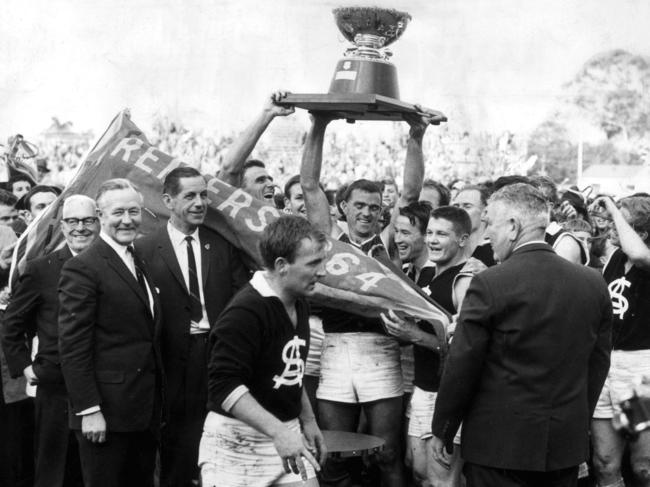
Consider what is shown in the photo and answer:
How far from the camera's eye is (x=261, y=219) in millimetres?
5285

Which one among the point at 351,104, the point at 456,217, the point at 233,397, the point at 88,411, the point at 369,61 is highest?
the point at 369,61

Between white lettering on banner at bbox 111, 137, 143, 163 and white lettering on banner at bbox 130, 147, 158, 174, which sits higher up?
white lettering on banner at bbox 111, 137, 143, 163

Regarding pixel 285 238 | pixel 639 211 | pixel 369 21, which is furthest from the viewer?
pixel 369 21

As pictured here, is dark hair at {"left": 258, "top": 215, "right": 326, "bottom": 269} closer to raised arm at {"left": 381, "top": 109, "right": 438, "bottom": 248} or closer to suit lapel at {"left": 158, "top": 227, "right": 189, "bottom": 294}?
suit lapel at {"left": 158, "top": 227, "right": 189, "bottom": 294}

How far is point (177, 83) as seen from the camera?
64.3ft

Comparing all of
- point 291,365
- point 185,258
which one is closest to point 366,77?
point 185,258

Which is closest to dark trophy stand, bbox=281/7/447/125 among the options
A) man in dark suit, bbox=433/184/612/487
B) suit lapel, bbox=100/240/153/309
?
suit lapel, bbox=100/240/153/309

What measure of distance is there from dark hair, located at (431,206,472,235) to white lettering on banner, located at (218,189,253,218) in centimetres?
99

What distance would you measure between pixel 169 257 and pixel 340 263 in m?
0.87

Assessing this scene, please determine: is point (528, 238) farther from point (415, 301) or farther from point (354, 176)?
point (354, 176)

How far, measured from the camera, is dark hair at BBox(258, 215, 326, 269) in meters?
3.71

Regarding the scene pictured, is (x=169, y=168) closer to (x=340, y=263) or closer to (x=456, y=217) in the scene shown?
(x=340, y=263)

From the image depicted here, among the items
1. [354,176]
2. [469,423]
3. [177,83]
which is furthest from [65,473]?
[177,83]

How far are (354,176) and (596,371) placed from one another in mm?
11048
